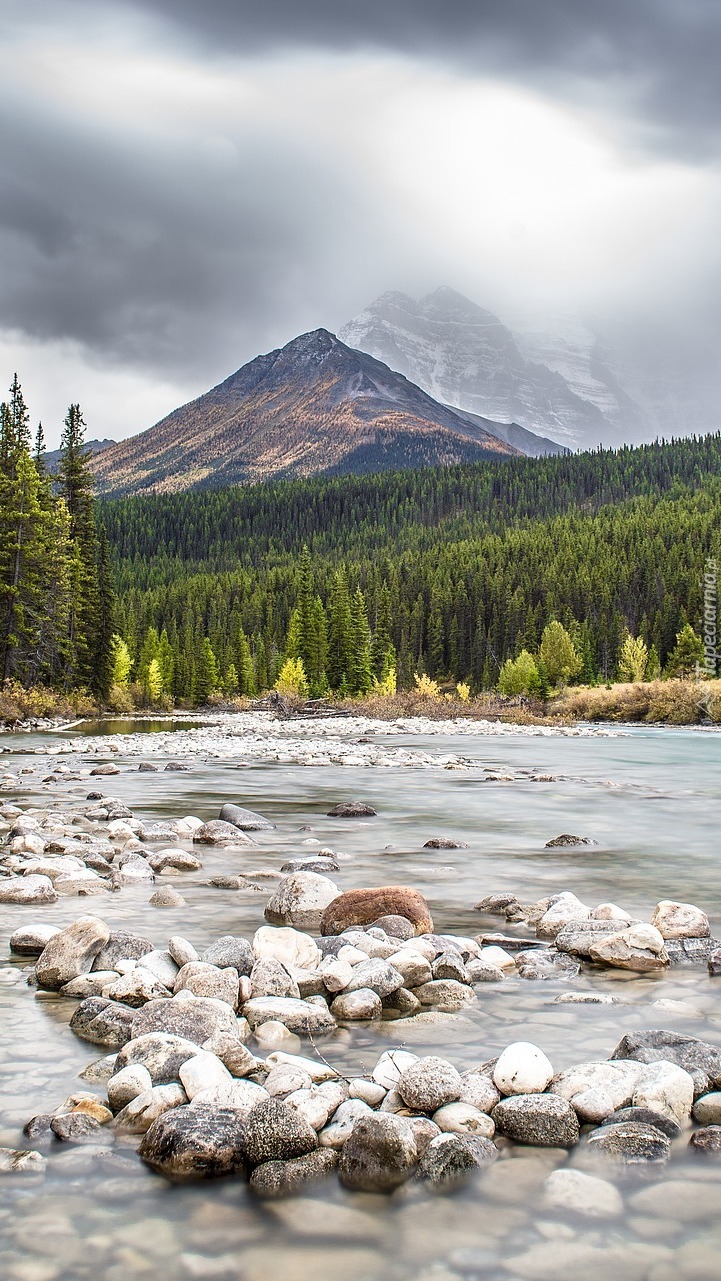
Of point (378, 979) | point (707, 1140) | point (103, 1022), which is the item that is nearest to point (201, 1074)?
point (103, 1022)

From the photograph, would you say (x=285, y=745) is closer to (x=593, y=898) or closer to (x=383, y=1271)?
(x=593, y=898)

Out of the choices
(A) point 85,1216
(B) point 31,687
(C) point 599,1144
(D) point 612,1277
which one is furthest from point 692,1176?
(B) point 31,687

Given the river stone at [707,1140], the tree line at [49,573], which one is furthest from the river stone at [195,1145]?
the tree line at [49,573]

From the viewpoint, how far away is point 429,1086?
429 cm

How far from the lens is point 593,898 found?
905 cm

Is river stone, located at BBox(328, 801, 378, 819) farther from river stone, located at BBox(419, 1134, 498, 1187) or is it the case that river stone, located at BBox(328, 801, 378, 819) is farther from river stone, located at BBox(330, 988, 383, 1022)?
river stone, located at BBox(419, 1134, 498, 1187)

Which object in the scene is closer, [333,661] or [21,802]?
[21,802]


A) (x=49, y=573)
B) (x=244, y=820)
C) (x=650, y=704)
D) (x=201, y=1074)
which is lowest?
(x=650, y=704)

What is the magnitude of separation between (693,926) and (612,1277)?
4.59 metres

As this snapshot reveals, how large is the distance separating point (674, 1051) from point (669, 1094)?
19.5 inches

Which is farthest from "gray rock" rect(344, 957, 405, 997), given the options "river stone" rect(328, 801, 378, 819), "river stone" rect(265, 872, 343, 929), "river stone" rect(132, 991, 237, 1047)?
"river stone" rect(328, 801, 378, 819)

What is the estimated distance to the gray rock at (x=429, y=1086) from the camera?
4246mm

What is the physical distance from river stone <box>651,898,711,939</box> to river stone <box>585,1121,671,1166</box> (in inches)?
135

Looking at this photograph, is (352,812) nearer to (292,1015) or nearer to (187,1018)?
(292,1015)
